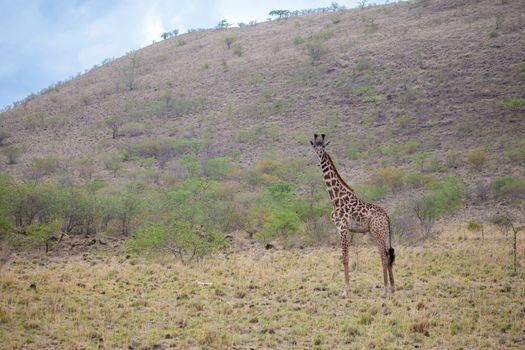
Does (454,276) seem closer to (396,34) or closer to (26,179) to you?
(26,179)

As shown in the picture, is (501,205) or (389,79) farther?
(389,79)

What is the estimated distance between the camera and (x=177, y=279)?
13.5 meters

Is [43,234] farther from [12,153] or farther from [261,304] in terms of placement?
[12,153]

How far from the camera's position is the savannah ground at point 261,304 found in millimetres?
8430

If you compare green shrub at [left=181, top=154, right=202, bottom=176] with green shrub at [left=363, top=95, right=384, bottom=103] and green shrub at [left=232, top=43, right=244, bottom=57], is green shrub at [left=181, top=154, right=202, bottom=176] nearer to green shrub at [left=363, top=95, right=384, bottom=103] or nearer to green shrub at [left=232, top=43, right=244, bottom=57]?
green shrub at [left=363, top=95, right=384, bottom=103]

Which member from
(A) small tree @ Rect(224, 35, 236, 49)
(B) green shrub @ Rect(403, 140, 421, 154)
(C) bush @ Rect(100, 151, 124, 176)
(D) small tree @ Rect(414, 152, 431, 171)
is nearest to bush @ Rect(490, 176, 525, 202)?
(D) small tree @ Rect(414, 152, 431, 171)

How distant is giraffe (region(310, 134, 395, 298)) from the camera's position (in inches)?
430

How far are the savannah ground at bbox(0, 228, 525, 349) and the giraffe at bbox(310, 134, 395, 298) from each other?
2.73 ft

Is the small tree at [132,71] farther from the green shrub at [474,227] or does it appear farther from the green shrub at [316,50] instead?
the green shrub at [474,227]

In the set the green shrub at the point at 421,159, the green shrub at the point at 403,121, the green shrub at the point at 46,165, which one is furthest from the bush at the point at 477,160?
the green shrub at the point at 46,165

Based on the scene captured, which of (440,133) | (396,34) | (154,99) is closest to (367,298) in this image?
(440,133)

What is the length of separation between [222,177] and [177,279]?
24.1m

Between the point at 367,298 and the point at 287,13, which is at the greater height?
the point at 287,13

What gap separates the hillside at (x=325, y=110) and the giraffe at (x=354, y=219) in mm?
15479
